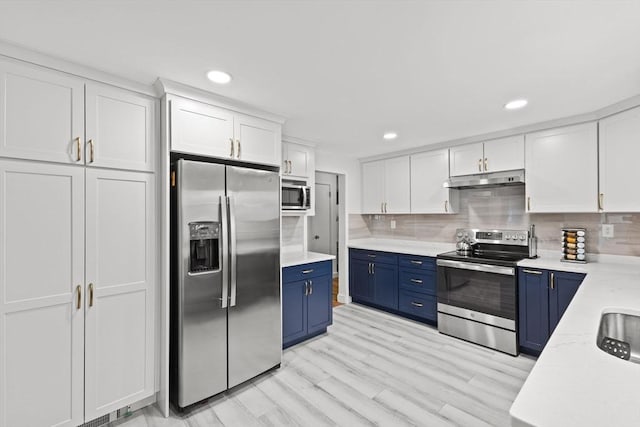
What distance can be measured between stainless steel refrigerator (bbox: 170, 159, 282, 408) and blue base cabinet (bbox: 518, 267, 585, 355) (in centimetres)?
243

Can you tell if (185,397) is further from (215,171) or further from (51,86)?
(51,86)

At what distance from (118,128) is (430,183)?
344 centimetres

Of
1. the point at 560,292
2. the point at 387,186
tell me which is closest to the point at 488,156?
the point at 387,186

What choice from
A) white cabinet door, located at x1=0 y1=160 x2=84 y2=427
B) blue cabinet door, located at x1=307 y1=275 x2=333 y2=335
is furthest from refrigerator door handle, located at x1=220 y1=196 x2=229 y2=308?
blue cabinet door, located at x1=307 y1=275 x2=333 y2=335

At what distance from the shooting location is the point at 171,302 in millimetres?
2180

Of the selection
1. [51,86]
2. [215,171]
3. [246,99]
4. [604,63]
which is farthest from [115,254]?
[604,63]

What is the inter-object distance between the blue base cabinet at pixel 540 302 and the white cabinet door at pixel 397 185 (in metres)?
1.69

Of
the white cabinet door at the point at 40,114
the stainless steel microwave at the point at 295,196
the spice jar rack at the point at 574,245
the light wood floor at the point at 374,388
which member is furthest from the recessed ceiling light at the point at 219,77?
the spice jar rack at the point at 574,245

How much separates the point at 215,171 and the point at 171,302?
1.02m

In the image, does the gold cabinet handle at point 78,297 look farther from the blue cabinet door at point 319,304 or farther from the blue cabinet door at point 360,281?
the blue cabinet door at point 360,281

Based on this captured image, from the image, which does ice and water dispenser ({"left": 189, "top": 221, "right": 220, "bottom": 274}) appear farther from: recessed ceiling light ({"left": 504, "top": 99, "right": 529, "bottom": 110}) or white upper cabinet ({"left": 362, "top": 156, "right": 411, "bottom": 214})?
white upper cabinet ({"left": 362, "top": 156, "right": 411, "bottom": 214})

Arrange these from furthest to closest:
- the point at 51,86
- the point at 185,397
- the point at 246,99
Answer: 1. the point at 246,99
2. the point at 185,397
3. the point at 51,86

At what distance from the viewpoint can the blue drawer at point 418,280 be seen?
359 centimetres

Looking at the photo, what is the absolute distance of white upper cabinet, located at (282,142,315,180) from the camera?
135 inches
